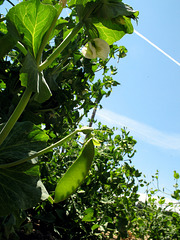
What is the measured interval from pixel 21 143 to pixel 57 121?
39cm

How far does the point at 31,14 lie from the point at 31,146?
0.35m

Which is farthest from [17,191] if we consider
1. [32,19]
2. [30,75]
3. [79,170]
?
[32,19]

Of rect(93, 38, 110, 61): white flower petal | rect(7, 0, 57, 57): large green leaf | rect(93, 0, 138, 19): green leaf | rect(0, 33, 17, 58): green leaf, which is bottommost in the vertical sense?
rect(0, 33, 17, 58): green leaf

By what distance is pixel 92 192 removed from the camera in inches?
50.0

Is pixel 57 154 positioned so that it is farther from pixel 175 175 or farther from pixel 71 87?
pixel 175 175

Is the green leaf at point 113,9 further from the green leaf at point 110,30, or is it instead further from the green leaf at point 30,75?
the green leaf at point 30,75

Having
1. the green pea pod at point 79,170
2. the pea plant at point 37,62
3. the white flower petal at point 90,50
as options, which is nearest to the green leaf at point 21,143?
the pea plant at point 37,62

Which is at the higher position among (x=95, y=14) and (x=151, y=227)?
(x=95, y=14)

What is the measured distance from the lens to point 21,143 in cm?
64

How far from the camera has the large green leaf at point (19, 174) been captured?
617 millimetres

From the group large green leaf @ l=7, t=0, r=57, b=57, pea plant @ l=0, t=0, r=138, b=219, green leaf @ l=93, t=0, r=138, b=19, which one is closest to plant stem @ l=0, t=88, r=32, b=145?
pea plant @ l=0, t=0, r=138, b=219

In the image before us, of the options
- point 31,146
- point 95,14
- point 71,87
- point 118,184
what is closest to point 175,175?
point 118,184

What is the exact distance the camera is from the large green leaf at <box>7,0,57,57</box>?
0.49 metres

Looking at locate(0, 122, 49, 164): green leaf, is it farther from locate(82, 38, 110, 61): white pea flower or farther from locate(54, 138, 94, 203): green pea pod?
locate(82, 38, 110, 61): white pea flower
